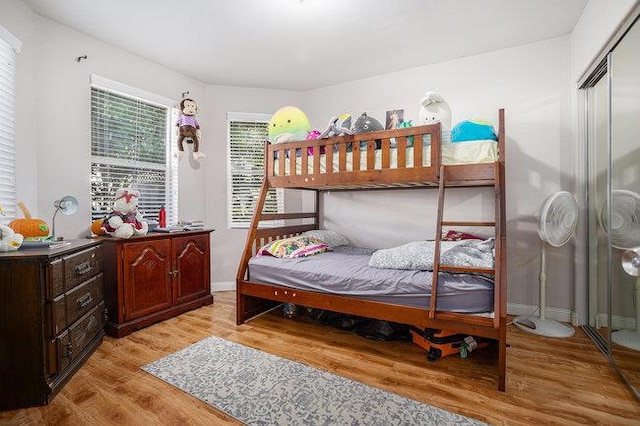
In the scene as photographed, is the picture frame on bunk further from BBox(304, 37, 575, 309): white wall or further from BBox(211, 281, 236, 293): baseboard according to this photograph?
BBox(211, 281, 236, 293): baseboard

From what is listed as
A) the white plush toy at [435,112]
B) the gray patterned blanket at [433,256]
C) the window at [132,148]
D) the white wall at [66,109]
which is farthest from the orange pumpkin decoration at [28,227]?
the white plush toy at [435,112]

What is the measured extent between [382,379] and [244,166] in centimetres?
303

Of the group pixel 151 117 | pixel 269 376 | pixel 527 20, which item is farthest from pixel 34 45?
pixel 527 20

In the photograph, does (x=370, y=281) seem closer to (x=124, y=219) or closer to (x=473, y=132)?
(x=473, y=132)

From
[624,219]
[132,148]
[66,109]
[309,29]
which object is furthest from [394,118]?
[66,109]

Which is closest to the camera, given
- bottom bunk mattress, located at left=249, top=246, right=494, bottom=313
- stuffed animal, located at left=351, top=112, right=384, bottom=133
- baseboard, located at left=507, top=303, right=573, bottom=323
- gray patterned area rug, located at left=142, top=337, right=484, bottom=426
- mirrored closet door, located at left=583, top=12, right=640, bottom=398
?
gray patterned area rug, located at left=142, top=337, right=484, bottom=426

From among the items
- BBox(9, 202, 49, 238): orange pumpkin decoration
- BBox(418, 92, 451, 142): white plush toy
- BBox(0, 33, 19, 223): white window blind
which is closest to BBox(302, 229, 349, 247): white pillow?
BBox(418, 92, 451, 142): white plush toy

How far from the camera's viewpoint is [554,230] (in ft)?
7.96

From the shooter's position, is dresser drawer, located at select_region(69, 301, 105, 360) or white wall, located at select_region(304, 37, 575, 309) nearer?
dresser drawer, located at select_region(69, 301, 105, 360)

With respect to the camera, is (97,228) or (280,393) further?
(97,228)

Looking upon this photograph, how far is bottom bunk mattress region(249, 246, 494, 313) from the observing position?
6.19 feet

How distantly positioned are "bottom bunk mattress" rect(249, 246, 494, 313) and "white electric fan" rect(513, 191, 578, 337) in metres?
0.98

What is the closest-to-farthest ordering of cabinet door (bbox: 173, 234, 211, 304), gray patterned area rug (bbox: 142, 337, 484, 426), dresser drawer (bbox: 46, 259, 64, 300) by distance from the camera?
gray patterned area rug (bbox: 142, 337, 484, 426)
dresser drawer (bbox: 46, 259, 64, 300)
cabinet door (bbox: 173, 234, 211, 304)

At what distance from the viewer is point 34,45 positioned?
238 cm
